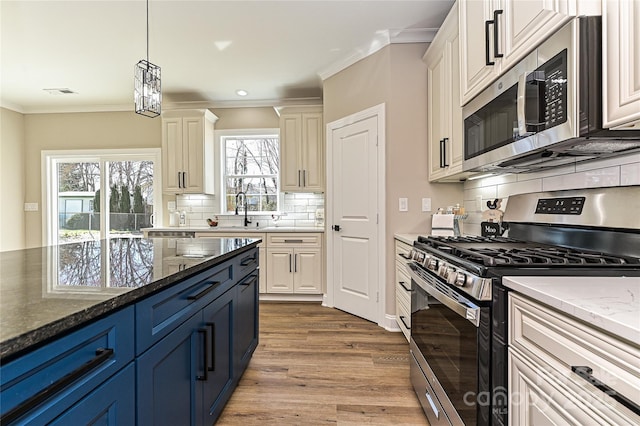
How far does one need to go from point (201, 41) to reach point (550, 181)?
314cm

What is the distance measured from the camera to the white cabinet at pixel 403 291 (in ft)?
8.08

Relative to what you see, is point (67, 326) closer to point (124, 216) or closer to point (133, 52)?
point (133, 52)

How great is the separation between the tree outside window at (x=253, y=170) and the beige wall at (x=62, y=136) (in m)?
1.60

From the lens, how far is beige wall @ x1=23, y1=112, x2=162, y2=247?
5.07 m

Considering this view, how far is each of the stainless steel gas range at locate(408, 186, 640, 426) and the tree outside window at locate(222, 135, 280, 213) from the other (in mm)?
3231

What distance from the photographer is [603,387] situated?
25.8 inches

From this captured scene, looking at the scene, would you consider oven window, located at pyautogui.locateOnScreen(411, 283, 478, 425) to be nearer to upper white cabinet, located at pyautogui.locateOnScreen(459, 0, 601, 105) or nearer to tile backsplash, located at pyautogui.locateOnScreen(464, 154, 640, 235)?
tile backsplash, located at pyautogui.locateOnScreen(464, 154, 640, 235)

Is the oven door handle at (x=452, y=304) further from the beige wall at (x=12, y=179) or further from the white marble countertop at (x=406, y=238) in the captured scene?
the beige wall at (x=12, y=179)

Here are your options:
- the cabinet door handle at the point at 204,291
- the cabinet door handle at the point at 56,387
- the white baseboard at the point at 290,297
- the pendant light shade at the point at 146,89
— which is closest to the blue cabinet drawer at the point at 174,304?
the cabinet door handle at the point at 204,291

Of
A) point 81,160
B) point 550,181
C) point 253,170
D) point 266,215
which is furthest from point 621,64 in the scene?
point 81,160

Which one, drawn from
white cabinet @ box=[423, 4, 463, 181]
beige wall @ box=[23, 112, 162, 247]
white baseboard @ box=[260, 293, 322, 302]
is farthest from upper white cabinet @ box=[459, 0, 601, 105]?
beige wall @ box=[23, 112, 162, 247]

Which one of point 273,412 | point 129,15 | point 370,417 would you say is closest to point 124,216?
point 129,15

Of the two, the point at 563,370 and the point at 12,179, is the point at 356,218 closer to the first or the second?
the point at 563,370

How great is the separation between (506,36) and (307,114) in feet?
9.71
